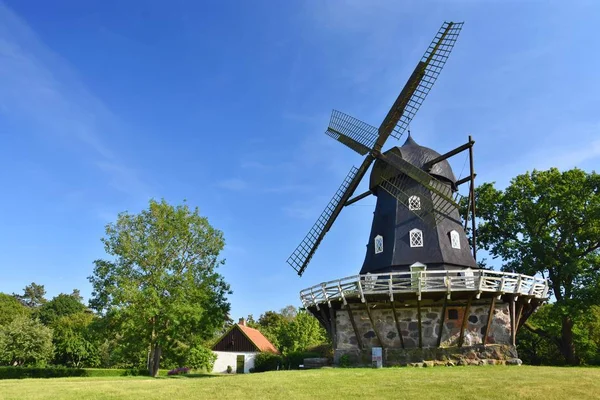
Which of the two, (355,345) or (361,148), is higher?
(361,148)

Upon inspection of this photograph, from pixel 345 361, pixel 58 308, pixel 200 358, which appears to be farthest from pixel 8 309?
pixel 345 361

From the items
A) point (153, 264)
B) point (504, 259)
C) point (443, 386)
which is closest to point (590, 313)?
point (504, 259)

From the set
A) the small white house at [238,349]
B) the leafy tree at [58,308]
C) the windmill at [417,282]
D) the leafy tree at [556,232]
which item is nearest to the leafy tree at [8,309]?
the leafy tree at [58,308]

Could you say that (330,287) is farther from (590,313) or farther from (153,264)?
(590,313)

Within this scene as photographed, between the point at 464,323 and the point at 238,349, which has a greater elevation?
the point at 464,323

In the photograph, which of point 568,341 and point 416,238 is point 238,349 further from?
point 568,341

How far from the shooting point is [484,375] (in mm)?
12242

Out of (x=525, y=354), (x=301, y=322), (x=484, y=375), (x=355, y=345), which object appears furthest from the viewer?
(x=301, y=322)

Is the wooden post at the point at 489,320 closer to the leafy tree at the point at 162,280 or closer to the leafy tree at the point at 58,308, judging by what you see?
the leafy tree at the point at 162,280

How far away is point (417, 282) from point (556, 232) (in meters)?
12.1

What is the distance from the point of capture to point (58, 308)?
6291cm

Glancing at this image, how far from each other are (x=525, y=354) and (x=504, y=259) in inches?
306

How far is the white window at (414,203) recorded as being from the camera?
784 inches

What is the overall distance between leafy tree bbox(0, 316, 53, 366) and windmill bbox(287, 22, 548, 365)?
78.1ft
